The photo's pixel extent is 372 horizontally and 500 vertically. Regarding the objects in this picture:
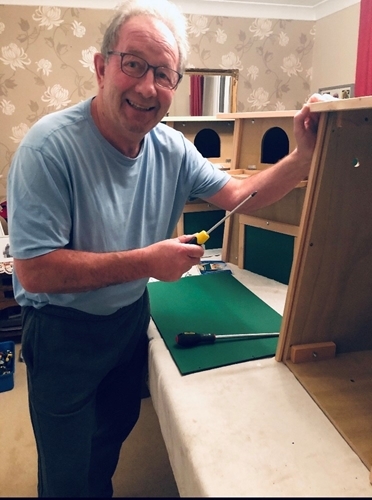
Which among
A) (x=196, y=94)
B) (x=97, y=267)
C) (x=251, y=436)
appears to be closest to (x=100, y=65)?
(x=97, y=267)

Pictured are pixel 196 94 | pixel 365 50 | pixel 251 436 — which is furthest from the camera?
pixel 196 94

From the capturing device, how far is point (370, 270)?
0.94m

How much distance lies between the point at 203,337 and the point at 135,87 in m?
0.63

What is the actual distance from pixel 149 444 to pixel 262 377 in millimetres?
924

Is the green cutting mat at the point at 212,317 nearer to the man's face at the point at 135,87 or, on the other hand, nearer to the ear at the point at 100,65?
the man's face at the point at 135,87

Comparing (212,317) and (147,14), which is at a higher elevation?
(147,14)

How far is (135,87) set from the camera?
3.03 feet

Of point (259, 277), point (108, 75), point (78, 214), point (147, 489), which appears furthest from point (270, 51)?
point (147, 489)

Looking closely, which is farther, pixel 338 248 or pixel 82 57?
pixel 82 57

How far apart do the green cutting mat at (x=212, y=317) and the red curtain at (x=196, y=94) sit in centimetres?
155

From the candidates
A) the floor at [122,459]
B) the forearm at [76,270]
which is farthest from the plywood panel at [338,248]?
the floor at [122,459]

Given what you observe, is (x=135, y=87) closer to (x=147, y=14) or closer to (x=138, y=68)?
(x=138, y=68)

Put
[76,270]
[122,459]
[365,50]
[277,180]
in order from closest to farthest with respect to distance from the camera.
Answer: [76,270] < [277,180] < [122,459] < [365,50]

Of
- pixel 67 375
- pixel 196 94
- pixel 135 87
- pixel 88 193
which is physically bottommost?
pixel 67 375
